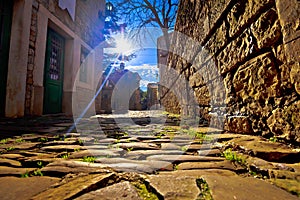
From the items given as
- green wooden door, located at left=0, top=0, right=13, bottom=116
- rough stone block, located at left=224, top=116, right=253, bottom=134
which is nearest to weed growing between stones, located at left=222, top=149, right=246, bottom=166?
rough stone block, located at left=224, top=116, right=253, bottom=134

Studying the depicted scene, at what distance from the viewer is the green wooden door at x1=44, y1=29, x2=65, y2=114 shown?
5.42m

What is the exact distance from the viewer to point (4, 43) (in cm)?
405

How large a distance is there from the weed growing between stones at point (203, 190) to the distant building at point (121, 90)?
12109 mm

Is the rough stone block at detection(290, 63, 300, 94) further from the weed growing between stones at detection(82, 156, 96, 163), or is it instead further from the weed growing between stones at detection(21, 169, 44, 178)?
the weed growing between stones at detection(21, 169, 44, 178)

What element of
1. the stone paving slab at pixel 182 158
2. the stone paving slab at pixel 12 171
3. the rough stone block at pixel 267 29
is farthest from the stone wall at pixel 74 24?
the rough stone block at pixel 267 29

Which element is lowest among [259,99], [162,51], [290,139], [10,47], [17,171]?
[17,171]

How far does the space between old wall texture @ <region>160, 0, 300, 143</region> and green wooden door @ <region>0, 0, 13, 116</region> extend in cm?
403

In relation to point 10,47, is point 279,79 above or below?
below

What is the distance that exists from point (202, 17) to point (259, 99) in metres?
1.73

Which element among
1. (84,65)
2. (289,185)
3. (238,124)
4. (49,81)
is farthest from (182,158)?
(84,65)

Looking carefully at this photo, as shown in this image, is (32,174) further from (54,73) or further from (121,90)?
(121,90)

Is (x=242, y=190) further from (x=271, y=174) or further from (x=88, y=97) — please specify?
(x=88, y=97)

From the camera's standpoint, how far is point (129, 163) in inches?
46.4

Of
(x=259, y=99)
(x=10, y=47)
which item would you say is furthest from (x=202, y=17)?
(x=10, y=47)
